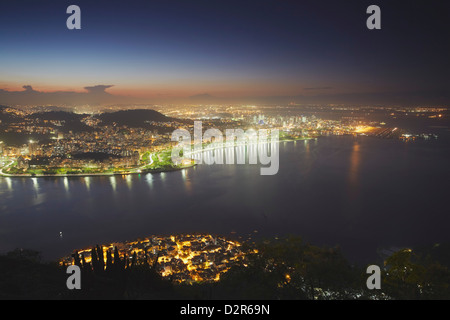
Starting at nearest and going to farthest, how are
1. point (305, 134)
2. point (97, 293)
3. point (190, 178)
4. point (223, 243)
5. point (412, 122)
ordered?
point (97, 293), point (223, 243), point (190, 178), point (305, 134), point (412, 122)

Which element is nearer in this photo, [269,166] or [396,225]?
[396,225]

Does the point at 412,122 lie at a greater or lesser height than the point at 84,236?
greater

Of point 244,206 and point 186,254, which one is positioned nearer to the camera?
point 186,254

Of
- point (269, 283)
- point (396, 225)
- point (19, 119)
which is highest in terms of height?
point (19, 119)

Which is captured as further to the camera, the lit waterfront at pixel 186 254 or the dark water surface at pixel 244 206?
the dark water surface at pixel 244 206

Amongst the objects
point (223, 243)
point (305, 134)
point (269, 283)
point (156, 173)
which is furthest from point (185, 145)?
point (269, 283)

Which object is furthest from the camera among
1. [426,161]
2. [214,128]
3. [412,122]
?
[412,122]

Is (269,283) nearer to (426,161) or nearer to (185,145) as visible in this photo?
(426,161)

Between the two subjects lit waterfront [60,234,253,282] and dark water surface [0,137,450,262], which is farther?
dark water surface [0,137,450,262]
